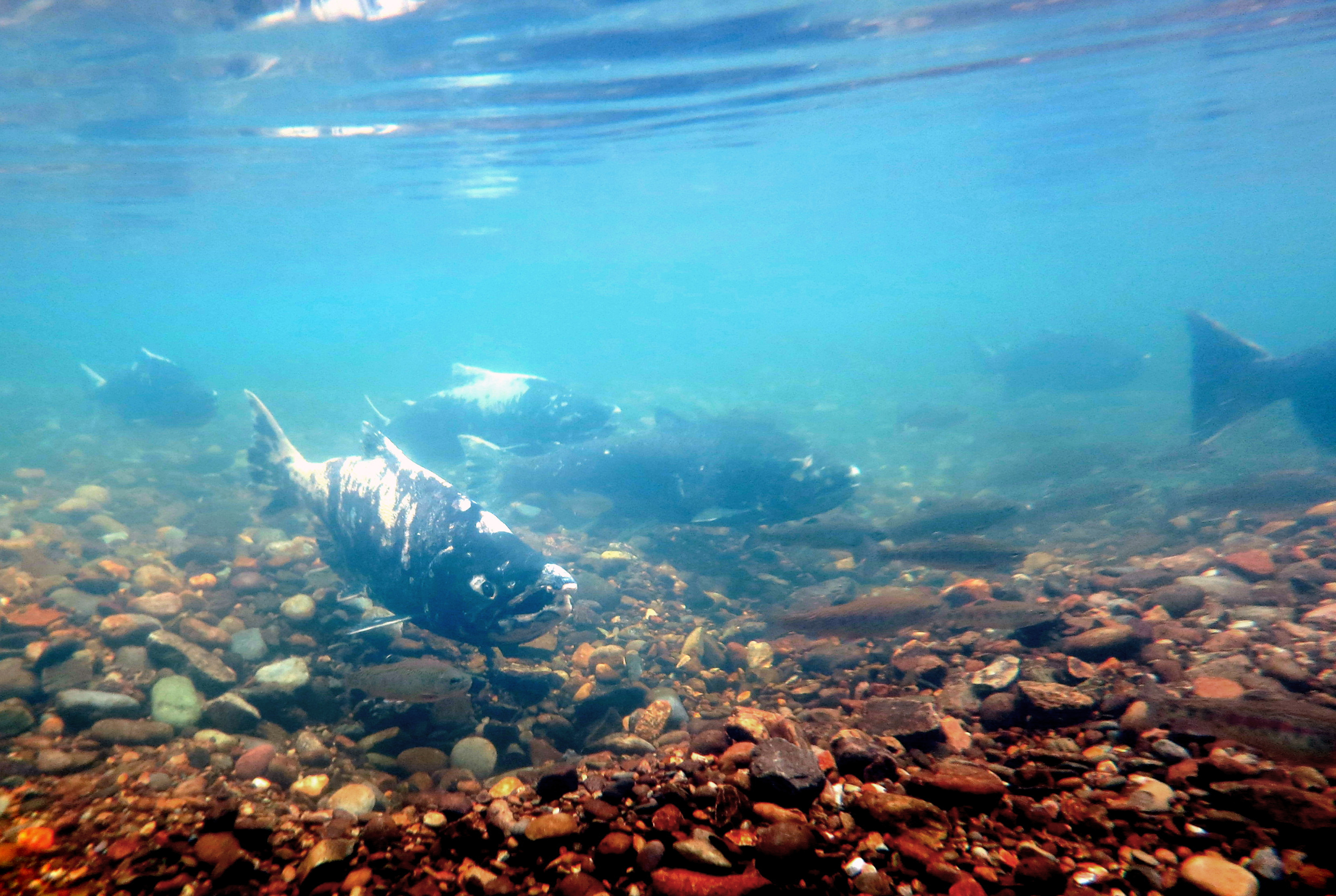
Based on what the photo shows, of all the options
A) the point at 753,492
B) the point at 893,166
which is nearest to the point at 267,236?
the point at 893,166

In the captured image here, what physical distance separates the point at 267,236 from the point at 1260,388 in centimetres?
4729

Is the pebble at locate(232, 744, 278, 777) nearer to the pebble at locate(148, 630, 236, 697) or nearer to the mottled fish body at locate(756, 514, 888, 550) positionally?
the pebble at locate(148, 630, 236, 697)

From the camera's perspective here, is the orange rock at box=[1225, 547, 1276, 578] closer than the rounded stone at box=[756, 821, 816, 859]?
No

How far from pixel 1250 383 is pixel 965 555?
7470mm

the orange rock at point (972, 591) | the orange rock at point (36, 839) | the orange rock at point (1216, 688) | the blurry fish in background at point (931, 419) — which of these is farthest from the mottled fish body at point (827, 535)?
the blurry fish in background at point (931, 419)

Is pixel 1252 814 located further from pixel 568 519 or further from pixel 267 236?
pixel 267 236

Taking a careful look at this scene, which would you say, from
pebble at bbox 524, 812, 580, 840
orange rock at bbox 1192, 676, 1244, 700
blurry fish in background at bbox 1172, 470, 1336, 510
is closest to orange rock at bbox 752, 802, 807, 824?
pebble at bbox 524, 812, 580, 840

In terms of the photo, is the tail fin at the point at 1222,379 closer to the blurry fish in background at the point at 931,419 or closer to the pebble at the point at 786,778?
the blurry fish in background at the point at 931,419

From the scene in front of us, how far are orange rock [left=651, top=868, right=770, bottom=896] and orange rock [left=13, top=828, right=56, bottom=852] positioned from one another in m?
2.13

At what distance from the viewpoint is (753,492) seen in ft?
30.0

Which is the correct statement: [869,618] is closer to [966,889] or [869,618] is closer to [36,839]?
[966,889]

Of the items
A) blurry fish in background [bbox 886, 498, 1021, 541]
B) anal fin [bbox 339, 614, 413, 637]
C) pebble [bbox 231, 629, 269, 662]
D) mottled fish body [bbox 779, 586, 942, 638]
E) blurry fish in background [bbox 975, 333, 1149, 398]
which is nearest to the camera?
mottled fish body [bbox 779, 586, 942, 638]

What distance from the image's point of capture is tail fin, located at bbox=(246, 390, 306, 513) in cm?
718

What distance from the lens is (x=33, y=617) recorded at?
5.21 metres
